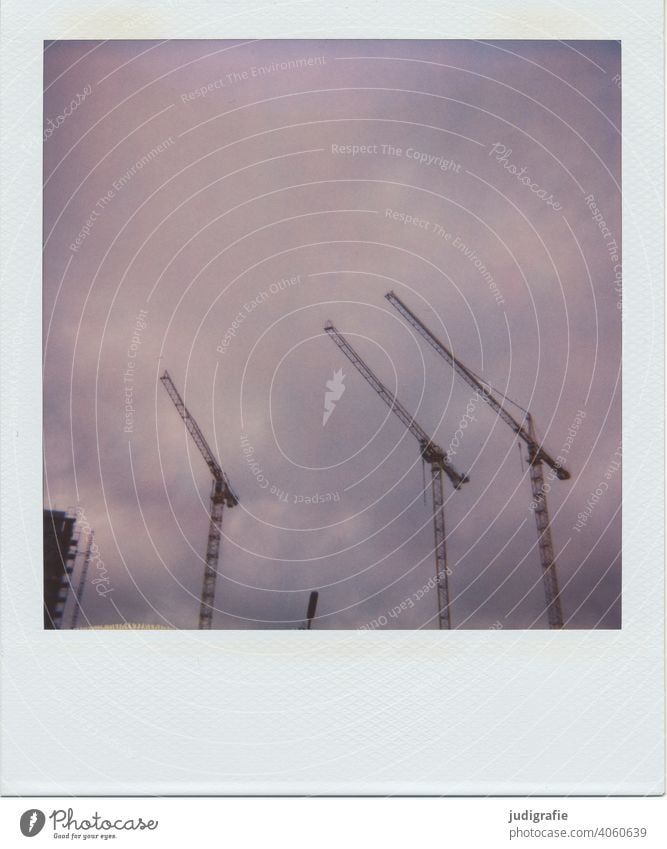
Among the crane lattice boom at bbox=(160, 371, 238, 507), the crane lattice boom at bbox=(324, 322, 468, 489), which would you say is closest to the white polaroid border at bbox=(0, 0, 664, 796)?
the crane lattice boom at bbox=(160, 371, 238, 507)

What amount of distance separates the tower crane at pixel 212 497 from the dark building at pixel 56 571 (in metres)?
1.18

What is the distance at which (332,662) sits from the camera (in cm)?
714

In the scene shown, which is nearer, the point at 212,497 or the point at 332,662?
the point at 332,662

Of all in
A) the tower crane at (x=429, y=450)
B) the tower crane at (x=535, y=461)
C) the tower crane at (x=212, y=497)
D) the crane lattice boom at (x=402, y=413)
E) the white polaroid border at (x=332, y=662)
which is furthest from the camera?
the crane lattice boom at (x=402, y=413)

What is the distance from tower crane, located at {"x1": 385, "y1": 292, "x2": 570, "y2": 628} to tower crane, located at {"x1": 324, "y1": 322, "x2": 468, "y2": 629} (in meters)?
0.59

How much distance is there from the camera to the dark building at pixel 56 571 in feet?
23.7

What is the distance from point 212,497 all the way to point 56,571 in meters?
1.48

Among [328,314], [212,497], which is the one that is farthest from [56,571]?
[328,314]

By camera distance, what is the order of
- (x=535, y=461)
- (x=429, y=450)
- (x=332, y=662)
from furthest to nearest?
(x=429, y=450), (x=535, y=461), (x=332, y=662)

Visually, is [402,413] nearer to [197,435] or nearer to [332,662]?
[197,435]

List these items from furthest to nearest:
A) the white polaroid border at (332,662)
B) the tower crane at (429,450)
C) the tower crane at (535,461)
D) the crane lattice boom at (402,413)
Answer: the crane lattice boom at (402,413), the tower crane at (429,450), the tower crane at (535,461), the white polaroid border at (332,662)

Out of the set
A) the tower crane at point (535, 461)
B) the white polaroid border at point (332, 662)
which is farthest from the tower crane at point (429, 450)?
the white polaroid border at point (332, 662)

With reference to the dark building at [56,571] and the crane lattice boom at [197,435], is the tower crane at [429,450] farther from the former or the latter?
the dark building at [56,571]

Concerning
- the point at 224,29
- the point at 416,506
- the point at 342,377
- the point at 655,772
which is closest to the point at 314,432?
the point at 342,377
